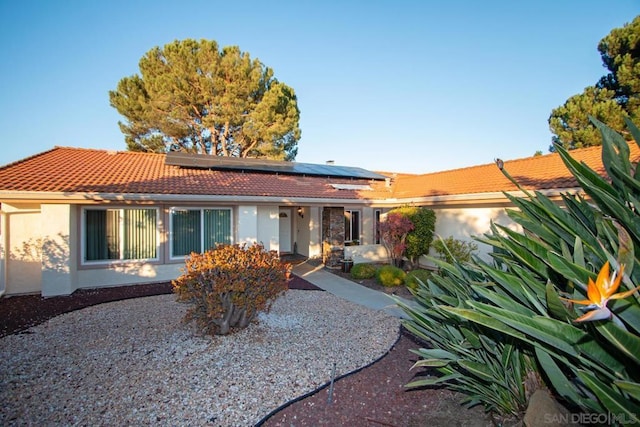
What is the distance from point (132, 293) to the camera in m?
9.67

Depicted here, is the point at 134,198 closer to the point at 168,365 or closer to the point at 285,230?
the point at 168,365

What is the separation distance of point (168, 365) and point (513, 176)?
13.5 metres

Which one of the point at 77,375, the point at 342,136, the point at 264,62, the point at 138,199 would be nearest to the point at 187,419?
the point at 77,375

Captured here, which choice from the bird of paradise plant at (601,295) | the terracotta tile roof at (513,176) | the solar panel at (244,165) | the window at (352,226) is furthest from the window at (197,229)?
the bird of paradise plant at (601,295)

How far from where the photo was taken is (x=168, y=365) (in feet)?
16.3

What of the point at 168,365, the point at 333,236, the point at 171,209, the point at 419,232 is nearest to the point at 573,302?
the point at 168,365

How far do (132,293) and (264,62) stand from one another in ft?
65.2

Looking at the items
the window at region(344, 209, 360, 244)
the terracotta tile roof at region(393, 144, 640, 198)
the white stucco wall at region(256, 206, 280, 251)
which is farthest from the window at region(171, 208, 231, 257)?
the terracotta tile roof at region(393, 144, 640, 198)

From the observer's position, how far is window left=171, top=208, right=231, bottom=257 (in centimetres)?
1142

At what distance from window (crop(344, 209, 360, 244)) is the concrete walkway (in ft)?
8.28

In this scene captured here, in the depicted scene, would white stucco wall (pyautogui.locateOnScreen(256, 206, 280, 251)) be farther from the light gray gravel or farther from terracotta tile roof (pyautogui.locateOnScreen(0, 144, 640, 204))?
the light gray gravel

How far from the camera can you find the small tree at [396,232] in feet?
41.9

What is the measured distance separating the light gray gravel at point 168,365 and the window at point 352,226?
852cm

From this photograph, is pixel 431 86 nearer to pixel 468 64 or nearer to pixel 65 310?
pixel 468 64
